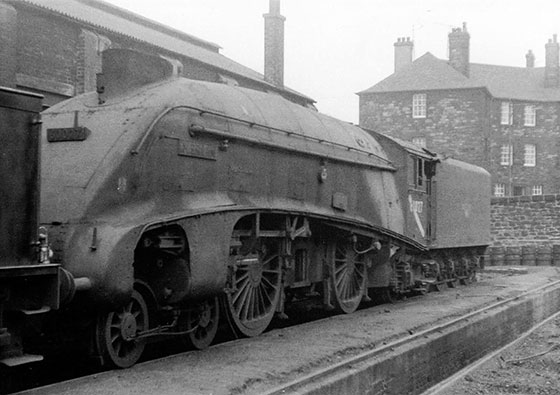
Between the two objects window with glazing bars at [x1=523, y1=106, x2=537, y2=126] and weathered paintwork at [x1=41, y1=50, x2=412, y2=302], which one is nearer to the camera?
weathered paintwork at [x1=41, y1=50, x2=412, y2=302]

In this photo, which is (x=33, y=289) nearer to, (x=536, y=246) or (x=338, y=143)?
(x=338, y=143)

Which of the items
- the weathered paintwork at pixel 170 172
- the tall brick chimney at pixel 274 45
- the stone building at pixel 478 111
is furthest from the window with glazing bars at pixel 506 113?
the weathered paintwork at pixel 170 172

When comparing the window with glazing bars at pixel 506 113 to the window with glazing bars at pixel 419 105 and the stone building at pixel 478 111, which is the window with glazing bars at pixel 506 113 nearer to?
the stone building at pixel 478 111

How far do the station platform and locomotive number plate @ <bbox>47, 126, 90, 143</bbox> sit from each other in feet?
7.24

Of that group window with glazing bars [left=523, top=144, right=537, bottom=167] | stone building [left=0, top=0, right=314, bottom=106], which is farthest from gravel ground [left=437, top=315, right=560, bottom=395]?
window with glazing bars [left=523, top=144, right=537, bottom=167]

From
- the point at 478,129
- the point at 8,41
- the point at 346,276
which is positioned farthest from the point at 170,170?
the point at 478,129

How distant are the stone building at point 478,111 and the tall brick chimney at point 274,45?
52.1ft

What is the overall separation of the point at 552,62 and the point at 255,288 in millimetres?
43068

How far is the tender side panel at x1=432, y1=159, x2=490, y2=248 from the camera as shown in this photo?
1465cm

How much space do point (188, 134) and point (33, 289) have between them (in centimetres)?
278

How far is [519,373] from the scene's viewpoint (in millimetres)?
10164

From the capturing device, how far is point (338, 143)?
1066 cm

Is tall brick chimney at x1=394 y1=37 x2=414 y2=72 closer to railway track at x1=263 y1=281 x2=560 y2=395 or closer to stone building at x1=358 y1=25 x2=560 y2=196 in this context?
stone building at x1=358 y1=25 x2=560 y2=196

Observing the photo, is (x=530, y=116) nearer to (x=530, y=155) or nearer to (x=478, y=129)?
(x=530, y=155)
